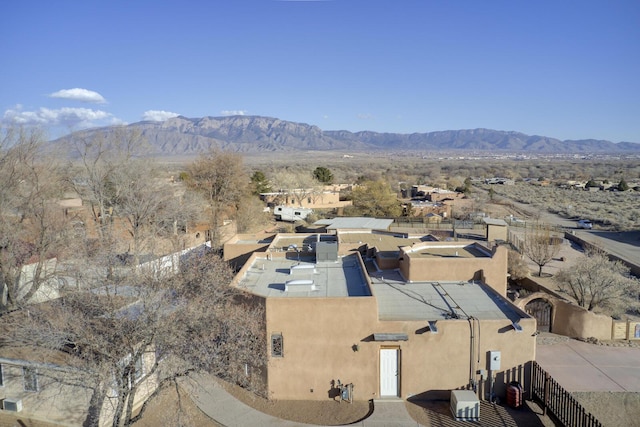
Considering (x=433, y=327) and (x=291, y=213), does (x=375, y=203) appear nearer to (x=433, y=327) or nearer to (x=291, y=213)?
(x=291, y=213)

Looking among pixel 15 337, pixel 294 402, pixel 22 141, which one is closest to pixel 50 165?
pixel 22 141

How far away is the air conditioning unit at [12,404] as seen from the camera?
522 inches

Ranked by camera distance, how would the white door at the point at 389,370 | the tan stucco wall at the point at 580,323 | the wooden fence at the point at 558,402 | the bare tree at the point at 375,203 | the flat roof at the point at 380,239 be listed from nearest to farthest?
the wooden fence at the point at 558,402 < the white door at the point at 389,370 < the tan stucco wall at the point at 580,323 < the flat roof at the point at 380,239 < the bare tree at the point at 375,203

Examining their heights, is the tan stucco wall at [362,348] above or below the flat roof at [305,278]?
below

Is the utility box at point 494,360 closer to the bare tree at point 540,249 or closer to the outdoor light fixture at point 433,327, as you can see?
the outdoor light fixture at point 433,327

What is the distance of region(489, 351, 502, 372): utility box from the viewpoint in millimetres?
13906

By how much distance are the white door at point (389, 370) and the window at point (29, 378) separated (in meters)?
9.57

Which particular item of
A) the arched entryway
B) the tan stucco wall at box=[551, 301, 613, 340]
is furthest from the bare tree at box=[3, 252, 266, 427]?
the tan stucco wall at box=[551, 301, 613, 340]

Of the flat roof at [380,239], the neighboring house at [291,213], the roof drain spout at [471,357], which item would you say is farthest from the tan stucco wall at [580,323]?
the neighboring house at [291,213]

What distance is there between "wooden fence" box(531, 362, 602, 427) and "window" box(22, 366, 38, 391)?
14.1 m

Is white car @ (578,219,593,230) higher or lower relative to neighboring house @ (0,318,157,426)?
lower

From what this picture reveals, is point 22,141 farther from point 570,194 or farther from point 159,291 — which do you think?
point 570,194

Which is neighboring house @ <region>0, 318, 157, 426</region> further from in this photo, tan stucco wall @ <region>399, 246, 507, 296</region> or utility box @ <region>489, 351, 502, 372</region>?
tan stucco wall @ <region>399, 246, 507, 296</region>

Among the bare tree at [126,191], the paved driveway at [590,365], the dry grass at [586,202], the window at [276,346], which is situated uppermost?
the bare tree at [126,191]
